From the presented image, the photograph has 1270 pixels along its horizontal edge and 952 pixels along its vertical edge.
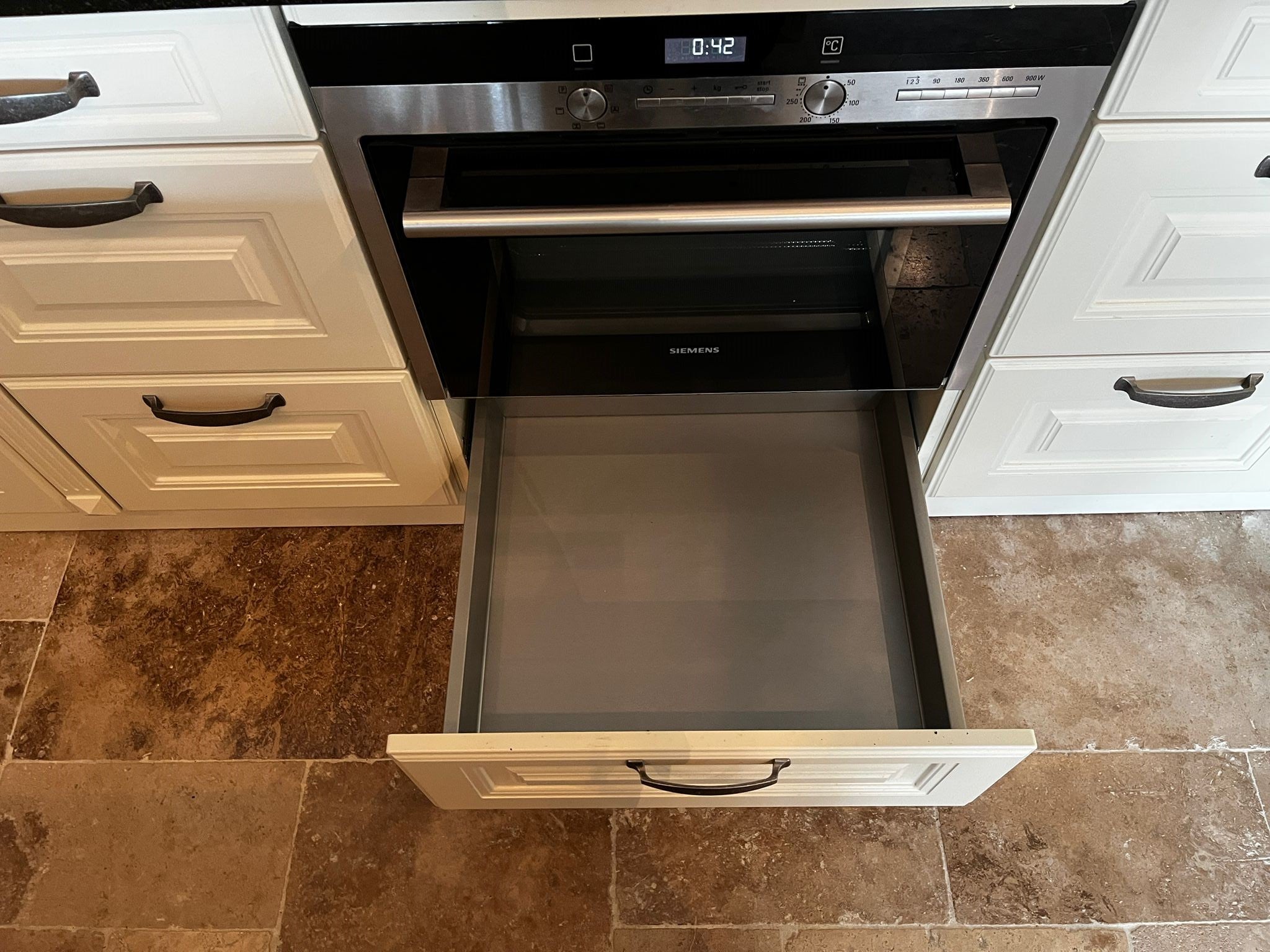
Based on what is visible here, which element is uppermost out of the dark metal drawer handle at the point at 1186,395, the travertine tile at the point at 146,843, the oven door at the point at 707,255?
the oven door at the point at 707,255

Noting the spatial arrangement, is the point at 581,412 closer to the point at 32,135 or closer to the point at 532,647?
the point at 532,647

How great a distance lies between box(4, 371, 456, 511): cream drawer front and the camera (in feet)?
3.53

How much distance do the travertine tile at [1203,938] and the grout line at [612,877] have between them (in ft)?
2.10

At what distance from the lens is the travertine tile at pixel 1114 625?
1266 millimetres

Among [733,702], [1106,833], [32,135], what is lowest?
[1106,833]

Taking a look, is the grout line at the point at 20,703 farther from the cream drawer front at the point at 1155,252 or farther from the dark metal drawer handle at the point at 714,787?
the cream drawer front at the point at 1155,252

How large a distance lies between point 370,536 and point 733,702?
0.68 metres

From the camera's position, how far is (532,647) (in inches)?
42.0

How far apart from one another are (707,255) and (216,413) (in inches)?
24.4

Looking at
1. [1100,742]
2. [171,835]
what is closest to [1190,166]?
[1100,742]

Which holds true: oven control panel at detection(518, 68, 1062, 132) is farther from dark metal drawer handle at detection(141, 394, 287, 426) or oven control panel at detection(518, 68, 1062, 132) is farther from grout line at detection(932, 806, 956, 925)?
grout line at detection(932, 806, 956, 925)

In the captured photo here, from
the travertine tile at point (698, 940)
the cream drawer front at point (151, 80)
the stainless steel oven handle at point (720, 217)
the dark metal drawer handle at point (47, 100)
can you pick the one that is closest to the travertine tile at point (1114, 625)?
the travertine tile at point (698, 940)

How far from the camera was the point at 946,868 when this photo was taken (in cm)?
116

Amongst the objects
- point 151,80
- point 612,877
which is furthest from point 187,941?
point 151,80
